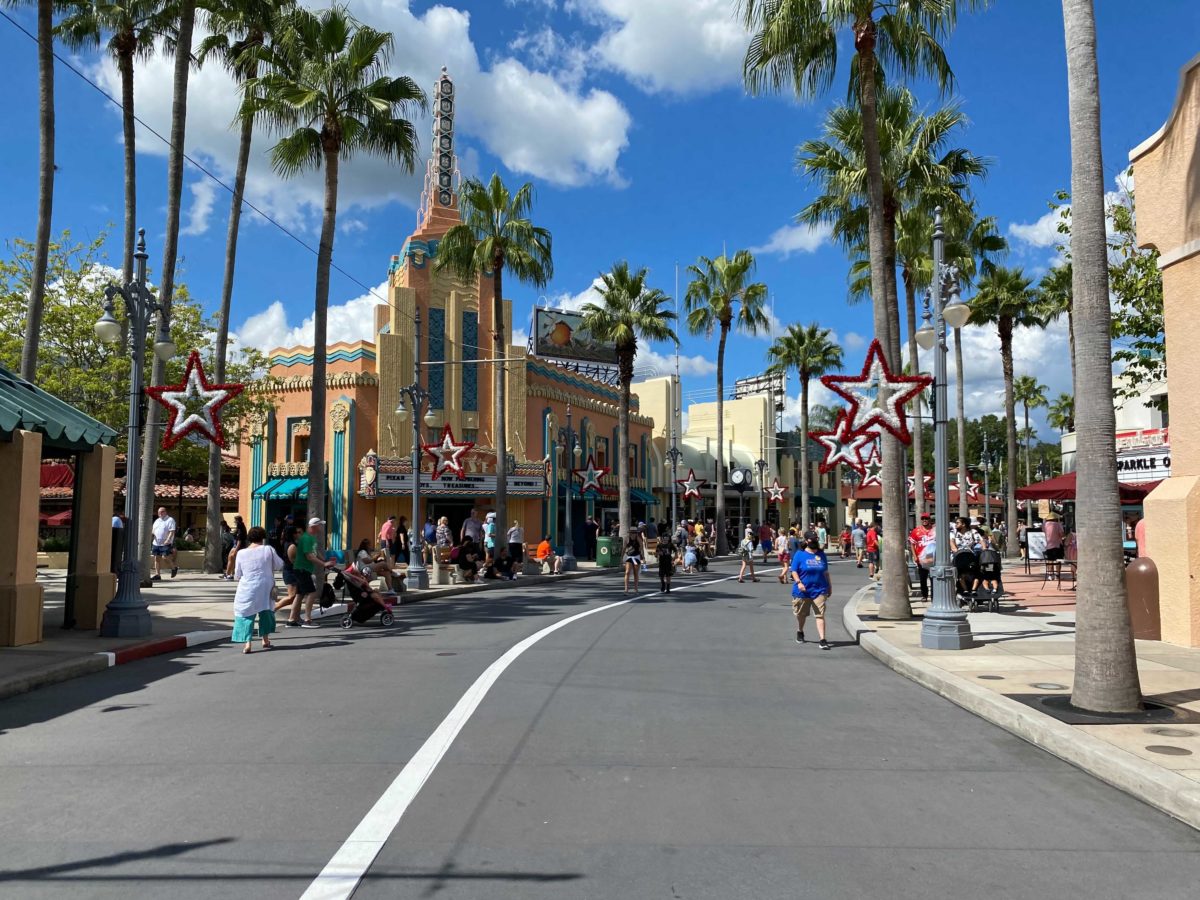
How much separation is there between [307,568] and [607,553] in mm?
20992

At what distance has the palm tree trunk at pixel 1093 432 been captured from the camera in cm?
798

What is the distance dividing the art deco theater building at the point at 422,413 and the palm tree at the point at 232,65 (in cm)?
776

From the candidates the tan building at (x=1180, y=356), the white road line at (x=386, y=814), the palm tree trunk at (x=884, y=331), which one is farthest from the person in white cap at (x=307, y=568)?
the tan building at (x=1180, y=356)

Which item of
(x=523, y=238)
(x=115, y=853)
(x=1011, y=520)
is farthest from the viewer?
(x=1011, y=520)

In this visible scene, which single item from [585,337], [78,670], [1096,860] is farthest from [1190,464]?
[585,337]

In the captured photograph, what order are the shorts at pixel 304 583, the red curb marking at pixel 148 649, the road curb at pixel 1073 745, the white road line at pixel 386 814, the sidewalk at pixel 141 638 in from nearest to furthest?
the white road line at pixel 386 814 < the road curb at pixel 1073 745 < the sidewalk at pixel 141 638 < the red curb marking at pixel 148 649 < the shorts at pixel 304 583

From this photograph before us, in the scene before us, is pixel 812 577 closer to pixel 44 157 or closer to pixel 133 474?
pixel 133 474

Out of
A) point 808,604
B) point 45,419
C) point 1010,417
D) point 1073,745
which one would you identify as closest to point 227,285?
point 45,419

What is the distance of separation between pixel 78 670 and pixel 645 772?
25.4 feet

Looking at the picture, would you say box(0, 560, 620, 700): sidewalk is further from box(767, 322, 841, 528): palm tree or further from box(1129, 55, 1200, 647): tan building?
box(767, 322, 841, 528): palm tree

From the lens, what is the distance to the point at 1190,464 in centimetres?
1268

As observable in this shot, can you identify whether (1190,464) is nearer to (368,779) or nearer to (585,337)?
(368,779)

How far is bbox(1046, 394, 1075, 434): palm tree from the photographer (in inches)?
2599

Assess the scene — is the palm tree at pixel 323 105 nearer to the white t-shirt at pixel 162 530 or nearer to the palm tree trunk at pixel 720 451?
the white t-shirt at pixel 162 530
